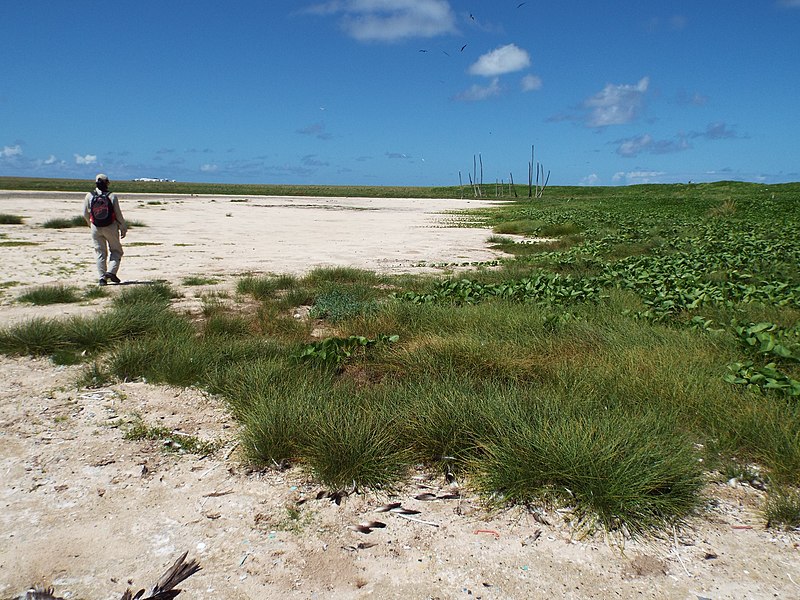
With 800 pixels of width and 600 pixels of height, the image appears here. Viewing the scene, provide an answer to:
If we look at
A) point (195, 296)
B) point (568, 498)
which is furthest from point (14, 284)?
point (568, 498)

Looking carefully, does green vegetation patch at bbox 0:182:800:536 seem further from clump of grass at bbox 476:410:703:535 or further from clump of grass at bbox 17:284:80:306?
clump of grass at bbox 17:284:80:306

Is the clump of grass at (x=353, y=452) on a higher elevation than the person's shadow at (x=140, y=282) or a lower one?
lower

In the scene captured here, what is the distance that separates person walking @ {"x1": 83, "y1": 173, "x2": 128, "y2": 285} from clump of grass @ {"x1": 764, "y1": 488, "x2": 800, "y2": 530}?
944 centimetres

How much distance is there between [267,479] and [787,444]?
3069 millimetres

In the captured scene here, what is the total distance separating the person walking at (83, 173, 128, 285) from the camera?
9.20 m

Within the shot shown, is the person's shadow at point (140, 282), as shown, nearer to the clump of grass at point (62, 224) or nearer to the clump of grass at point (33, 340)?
the clump of grass at point (33, 340)

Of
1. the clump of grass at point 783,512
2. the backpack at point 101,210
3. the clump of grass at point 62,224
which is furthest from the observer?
the clump of grass at point 62,224

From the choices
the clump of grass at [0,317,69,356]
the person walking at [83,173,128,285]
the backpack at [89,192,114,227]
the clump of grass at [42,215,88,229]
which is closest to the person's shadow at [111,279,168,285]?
the person walking at [83,173,128,285]

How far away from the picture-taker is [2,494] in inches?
120

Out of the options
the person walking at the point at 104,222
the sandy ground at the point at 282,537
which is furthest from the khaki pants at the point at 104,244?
the sandy ground at the point at 282,537

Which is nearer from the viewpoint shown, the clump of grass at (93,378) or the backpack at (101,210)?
the clump of grass at (93,378)

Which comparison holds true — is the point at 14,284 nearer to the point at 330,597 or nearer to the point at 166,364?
the point at 166,364

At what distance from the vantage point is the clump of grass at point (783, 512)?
272cm

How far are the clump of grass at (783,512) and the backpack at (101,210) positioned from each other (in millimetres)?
9689
